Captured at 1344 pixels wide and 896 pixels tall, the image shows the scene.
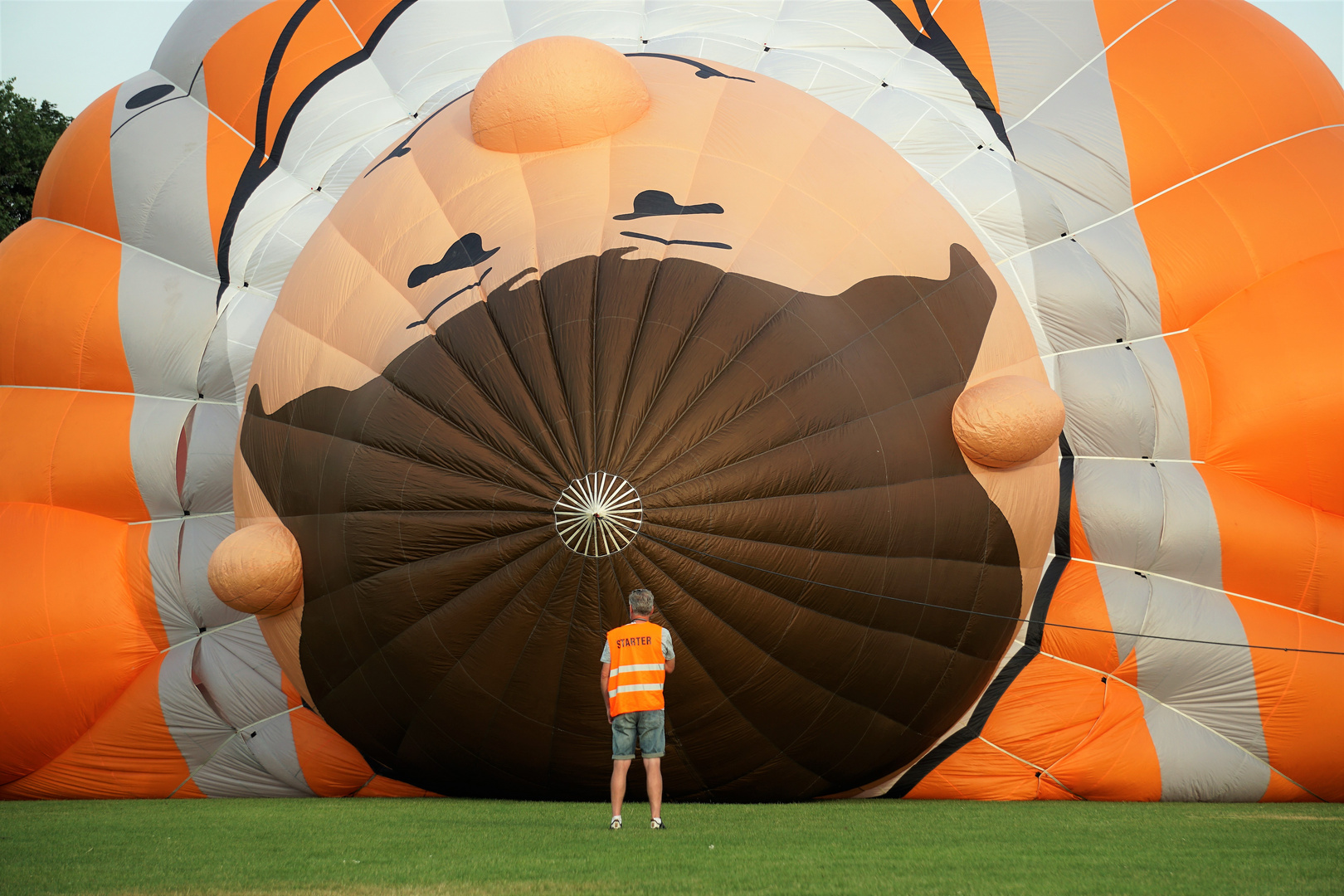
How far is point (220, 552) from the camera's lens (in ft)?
20.9

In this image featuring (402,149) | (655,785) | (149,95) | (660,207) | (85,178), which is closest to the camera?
(655,785)

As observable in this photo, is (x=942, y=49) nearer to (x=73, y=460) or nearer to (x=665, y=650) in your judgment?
(x=665, y=650)

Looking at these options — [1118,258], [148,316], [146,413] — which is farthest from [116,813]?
[1118,258]

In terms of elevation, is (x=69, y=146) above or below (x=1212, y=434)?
above

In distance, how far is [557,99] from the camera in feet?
21.3

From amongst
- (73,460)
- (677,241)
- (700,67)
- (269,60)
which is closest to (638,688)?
(677,241)

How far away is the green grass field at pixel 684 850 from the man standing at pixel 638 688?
0.88ft

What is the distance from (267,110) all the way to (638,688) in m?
5.65

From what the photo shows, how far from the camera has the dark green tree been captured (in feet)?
59.9

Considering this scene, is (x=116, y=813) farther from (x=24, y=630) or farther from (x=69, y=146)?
(x=69, y=146)

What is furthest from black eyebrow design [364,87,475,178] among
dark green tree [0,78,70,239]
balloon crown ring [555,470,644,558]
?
dark green tree [0,78,70,239]

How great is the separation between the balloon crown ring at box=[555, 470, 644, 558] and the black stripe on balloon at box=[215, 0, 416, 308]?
417 cm

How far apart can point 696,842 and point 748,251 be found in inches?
114

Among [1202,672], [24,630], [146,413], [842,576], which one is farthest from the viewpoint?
[146,413]
